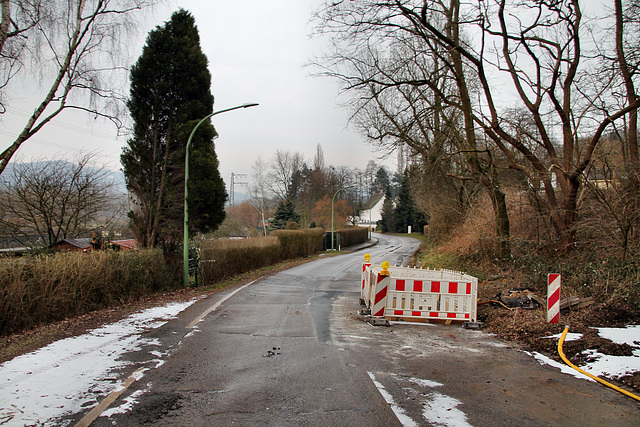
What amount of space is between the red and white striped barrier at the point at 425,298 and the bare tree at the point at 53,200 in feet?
43.2

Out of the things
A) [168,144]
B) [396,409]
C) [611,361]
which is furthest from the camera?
[168,144]

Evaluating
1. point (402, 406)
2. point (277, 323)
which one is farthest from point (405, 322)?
point (402, 406)

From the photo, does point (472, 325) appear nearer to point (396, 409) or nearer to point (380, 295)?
point (380, 295)

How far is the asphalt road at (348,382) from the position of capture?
429cm

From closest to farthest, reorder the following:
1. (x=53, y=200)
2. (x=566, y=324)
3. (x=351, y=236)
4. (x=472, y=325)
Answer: (x=566, y=324) → (x=472, y=325) → (x=53, y=200) → (x=351, y=236)

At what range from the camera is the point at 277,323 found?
30.0 ft

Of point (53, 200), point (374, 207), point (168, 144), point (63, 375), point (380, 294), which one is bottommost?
point (63, 375)

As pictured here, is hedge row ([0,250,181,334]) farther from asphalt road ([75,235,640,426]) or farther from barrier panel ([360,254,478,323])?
barrier panel ([360,254,478,323])

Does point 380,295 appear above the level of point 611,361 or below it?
above

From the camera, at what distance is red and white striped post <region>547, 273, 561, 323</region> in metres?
8.18

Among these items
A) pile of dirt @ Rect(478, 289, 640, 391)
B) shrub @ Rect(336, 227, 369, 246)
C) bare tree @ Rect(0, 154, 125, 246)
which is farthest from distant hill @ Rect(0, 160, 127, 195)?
shrub @ Rect(336, 227, 369, 246)

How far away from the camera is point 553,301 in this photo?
8211 millimetres

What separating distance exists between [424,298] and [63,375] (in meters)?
6.64

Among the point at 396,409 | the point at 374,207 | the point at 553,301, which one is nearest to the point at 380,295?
the point at 553,301
